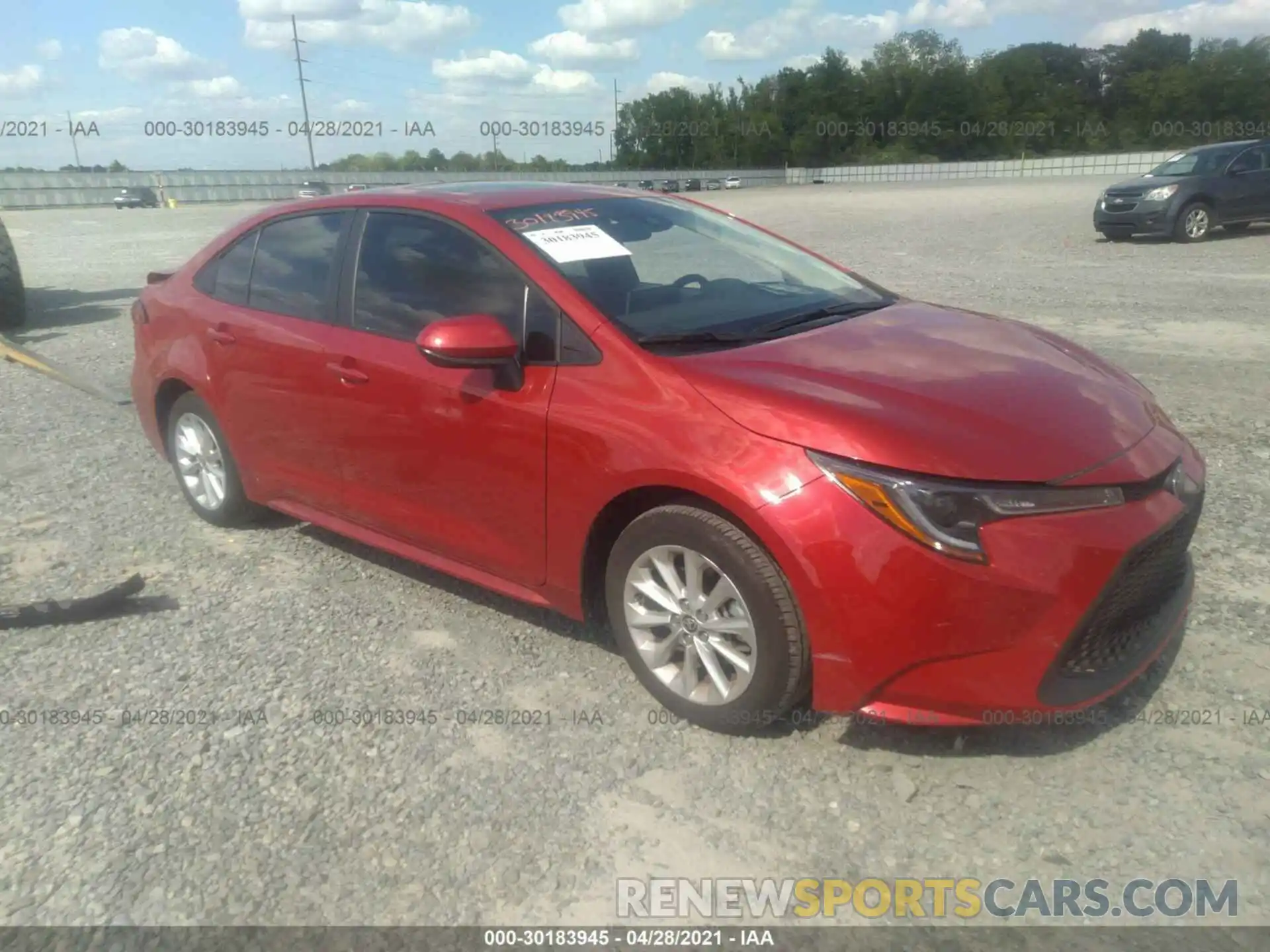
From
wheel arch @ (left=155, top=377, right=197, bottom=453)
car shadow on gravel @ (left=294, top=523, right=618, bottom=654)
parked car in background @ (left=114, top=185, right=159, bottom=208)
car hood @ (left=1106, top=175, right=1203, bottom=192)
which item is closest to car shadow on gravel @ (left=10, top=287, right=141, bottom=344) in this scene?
wheel arch @ (left=155, top=377, right=197, bottom=453)

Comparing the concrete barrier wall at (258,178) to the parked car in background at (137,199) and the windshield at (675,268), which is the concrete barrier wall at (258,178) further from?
the windshield at (675,268)

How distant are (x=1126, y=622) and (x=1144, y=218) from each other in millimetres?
15756

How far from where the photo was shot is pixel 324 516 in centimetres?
433

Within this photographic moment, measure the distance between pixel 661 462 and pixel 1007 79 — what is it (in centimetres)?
9223

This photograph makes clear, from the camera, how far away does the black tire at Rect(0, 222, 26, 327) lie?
10.7m

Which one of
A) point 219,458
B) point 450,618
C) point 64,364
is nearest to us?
point 450,618

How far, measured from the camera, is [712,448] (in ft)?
9.46

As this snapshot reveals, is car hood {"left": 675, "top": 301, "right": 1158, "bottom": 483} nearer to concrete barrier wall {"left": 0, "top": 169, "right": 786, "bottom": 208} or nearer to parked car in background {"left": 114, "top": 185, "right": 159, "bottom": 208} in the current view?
concrete barrier wall {"left": 0, "top": 169, "right": 786, "bottom": 208}

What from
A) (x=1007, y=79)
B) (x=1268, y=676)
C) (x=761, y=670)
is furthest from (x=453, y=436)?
(x=1007, y=79)

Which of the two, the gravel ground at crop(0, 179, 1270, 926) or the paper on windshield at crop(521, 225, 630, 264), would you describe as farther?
the paper on windshield at crop(521, 225, 630, 264)

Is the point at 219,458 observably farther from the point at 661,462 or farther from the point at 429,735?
the point at 661,462

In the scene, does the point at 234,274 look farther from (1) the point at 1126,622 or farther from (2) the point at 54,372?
(2) the point at 54,372

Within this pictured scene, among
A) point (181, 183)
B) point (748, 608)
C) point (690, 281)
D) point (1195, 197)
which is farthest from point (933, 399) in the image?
point (181, 183)

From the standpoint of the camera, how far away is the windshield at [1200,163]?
55.0ft
